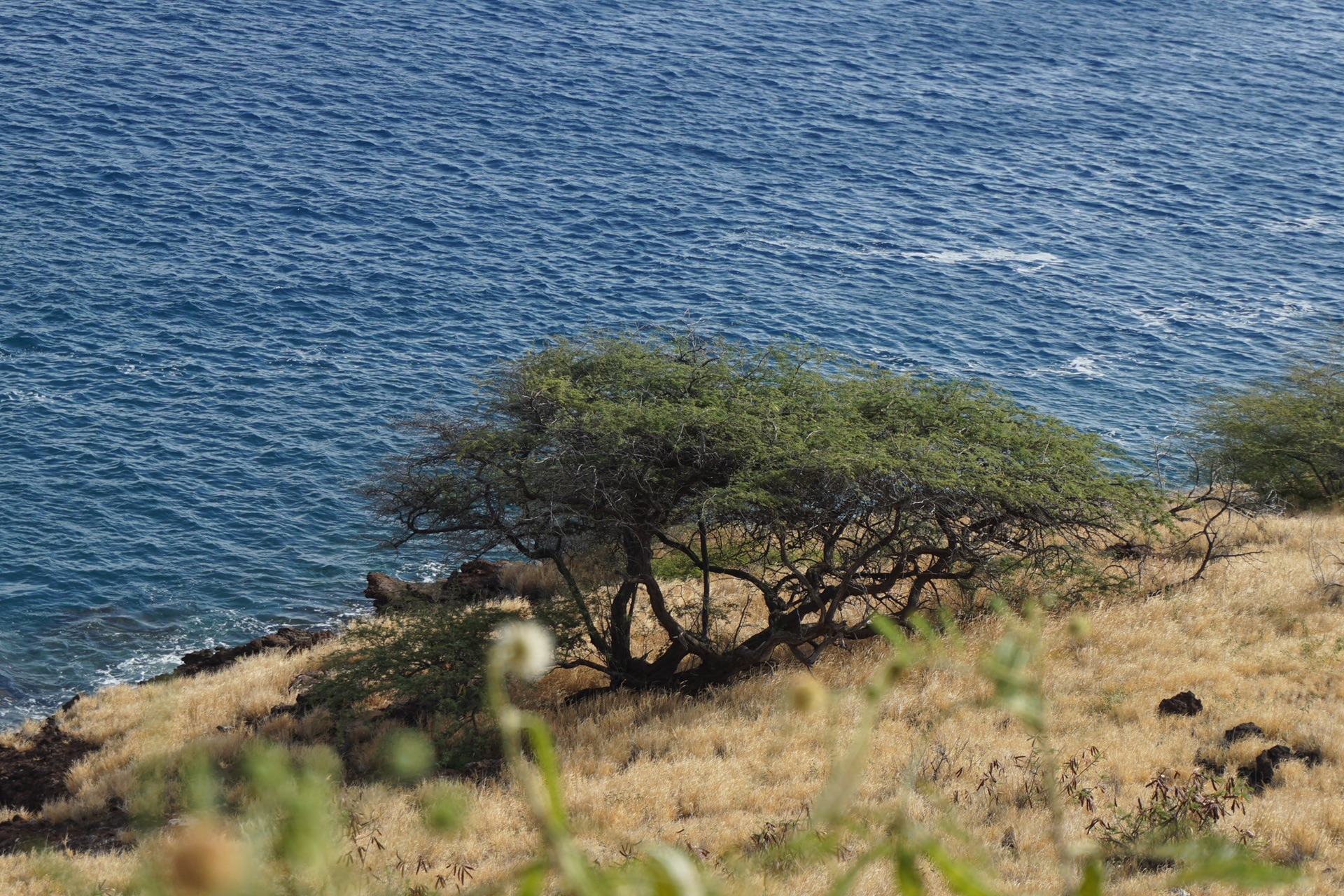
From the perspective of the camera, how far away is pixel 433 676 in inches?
626

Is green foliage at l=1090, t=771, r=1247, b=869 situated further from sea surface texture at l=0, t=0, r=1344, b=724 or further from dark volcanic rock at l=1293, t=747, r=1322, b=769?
sea surface texture at l=0, t=0, r=1344, b=724

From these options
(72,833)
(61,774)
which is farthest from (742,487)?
(61,774)

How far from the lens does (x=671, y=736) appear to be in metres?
14.5

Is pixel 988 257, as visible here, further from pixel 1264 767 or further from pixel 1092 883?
pixel 1092 883

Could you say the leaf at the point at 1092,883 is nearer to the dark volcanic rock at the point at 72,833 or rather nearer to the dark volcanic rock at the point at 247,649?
the dark volcanic rock at the point at 72,833

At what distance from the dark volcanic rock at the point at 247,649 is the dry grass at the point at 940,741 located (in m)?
1.99

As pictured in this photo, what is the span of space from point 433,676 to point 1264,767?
9.86 meters

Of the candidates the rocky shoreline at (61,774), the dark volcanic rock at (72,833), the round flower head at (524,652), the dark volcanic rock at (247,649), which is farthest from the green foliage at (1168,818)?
the dark volcanic rock at (247,649)

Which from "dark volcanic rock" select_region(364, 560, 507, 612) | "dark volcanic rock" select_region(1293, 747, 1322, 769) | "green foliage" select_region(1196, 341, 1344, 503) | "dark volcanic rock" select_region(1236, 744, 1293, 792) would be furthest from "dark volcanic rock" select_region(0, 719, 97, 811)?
"green foliage" select_region(1196, 341, 1344, 503)

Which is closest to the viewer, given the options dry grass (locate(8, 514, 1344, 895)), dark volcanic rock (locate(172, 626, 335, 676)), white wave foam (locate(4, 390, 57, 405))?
dry grass (locate(8, 514, 1344, 895))

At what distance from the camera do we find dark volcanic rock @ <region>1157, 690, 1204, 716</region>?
556 inches

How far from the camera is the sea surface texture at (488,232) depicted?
28.6 meters

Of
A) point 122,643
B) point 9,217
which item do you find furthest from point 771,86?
point 122,643

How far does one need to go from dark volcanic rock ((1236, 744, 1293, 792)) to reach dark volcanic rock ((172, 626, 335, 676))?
16302mm
